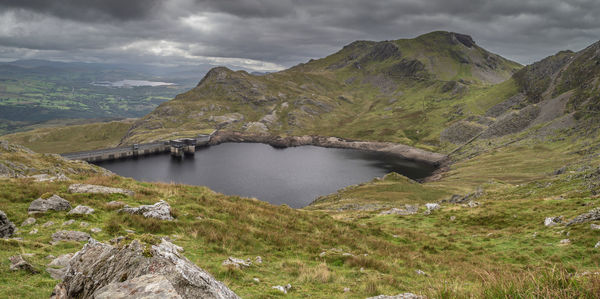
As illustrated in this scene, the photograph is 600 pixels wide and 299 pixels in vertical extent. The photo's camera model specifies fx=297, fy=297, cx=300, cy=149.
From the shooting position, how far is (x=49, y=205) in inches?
742

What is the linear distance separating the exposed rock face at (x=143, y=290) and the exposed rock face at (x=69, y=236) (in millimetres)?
11905

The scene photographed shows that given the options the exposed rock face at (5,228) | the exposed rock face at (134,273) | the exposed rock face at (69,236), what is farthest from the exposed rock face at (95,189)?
the exposed rock face at (134,273)

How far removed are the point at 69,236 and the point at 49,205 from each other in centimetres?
499

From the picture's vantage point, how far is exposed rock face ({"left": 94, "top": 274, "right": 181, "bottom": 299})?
6.02 m

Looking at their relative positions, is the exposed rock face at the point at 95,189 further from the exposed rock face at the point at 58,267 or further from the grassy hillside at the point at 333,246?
the exposed rock face at the point at 58,267

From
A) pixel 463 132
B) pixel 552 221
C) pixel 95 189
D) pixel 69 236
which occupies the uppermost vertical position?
pixel 463 132

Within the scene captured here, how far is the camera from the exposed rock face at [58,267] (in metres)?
11.0

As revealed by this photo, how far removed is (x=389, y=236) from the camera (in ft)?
91.6

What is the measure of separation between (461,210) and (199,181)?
110 meters

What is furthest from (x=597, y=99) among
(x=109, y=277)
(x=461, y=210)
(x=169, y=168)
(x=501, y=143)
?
(x=169, y=168)

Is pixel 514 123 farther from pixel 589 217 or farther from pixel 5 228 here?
pixel 5 228

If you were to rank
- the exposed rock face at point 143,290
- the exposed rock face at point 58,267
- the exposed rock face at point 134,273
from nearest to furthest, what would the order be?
the exposed rock face at point 143,290 → the exposed rock face at point 134,273 → the exposed rock face at point 58,267

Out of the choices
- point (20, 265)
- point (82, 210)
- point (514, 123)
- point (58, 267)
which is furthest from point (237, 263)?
point (514, 123)

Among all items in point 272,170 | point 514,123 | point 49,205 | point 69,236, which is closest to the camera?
point 69,236
